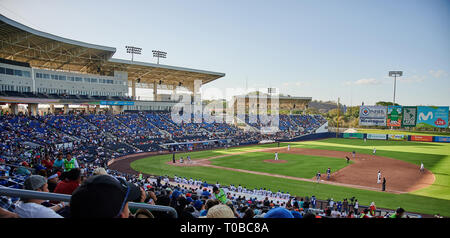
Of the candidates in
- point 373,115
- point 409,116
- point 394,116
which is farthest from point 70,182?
point 373,115

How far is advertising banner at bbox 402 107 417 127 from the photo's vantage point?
195 ft

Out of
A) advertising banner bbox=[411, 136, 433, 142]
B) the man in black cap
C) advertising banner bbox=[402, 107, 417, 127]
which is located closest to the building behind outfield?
the man in black cap

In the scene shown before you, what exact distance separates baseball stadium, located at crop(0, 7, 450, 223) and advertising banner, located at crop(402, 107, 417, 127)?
0.23 meters

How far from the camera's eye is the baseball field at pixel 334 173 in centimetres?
2159

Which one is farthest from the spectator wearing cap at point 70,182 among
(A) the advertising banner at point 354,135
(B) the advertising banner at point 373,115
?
(A) the advertising banner at point 354,135

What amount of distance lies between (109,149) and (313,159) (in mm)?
29633

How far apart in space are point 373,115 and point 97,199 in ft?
239

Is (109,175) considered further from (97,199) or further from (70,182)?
(70,182)

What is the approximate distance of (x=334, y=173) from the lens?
29.8 metres

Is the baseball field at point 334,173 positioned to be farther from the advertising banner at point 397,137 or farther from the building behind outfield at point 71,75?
the advertising banner at point 397,137

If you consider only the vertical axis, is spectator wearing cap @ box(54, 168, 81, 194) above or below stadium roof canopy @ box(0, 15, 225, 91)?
below

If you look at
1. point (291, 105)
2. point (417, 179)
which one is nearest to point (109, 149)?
point (417, 179)

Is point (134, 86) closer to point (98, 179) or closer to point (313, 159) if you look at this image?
point (313, 159)

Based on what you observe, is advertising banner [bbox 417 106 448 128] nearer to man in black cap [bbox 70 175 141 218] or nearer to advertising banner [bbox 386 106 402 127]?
advertising banner [bbox 386 106 402 127]
